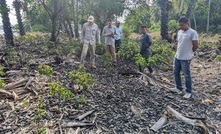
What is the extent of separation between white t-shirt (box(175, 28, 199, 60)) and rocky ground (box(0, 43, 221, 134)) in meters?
0.98

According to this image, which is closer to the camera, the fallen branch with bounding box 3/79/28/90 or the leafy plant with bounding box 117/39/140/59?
the fallen branch with bounding box 3/79/28/90

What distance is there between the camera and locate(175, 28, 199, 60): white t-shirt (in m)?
4.73

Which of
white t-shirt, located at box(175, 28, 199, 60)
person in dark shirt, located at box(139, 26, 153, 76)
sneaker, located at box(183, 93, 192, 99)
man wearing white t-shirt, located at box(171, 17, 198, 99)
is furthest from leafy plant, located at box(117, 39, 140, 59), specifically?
sneaker, located at box(183, 93, 192, 99)

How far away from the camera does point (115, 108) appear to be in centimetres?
416

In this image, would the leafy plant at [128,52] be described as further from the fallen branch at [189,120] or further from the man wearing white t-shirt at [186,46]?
the fallen branch at [189,120]

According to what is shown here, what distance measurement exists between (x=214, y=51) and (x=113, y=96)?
8.26m

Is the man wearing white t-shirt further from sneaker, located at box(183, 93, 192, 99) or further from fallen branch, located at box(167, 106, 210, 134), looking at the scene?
fallen branch, located at box(167, 106, 210, 134)

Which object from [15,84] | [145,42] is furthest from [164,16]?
[15,84]

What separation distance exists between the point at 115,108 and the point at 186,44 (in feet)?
7.07

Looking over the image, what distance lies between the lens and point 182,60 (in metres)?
4.91

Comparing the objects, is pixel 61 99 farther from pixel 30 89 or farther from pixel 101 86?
pixel 101 86

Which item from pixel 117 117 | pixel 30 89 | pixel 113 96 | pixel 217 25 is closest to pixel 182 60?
pixel 113 96

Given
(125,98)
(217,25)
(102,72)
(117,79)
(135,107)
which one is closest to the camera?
(135,107)

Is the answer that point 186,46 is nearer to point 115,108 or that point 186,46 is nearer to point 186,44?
point 186,44
